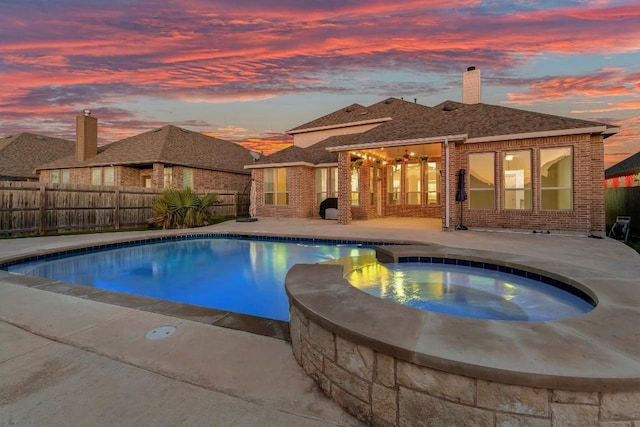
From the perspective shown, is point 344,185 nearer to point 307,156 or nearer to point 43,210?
point 307,156

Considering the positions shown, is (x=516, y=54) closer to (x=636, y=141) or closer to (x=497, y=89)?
(x=497, y=89)

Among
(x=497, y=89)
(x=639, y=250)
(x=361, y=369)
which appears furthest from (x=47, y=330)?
(x=497, y=89)

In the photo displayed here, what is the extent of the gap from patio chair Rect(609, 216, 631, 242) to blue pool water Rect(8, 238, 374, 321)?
770cm

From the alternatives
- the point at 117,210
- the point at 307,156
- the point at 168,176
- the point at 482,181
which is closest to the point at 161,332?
the point at 482,181

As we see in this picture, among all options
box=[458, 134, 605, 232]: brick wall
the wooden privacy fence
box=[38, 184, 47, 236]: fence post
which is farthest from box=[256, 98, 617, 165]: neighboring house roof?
box=[38, 184, 47, 236]: fence post

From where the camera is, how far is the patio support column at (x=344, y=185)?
13656 mm

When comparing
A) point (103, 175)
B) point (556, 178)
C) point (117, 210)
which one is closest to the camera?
point (556, 178)

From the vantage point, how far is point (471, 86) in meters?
14.8

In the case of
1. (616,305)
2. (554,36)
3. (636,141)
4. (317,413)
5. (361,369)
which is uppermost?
(554,36)

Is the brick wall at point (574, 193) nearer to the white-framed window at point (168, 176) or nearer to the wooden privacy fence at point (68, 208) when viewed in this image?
the wooden privacy fence at point (68, 208)

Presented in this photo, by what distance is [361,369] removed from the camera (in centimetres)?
195

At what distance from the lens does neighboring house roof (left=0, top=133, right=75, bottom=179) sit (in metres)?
24.3

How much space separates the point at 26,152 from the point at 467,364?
117ft

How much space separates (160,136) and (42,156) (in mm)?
13215
